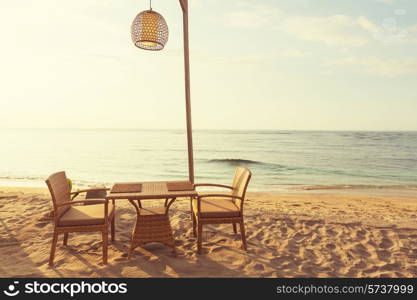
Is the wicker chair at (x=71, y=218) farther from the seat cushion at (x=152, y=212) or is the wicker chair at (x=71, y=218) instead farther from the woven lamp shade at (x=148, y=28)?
the woven lamp shade at (x=148, y=28)

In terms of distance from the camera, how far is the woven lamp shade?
3410mm

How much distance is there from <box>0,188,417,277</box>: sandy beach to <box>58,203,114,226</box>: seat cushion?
43cm

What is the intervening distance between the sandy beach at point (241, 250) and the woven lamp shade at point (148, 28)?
8.07 ft

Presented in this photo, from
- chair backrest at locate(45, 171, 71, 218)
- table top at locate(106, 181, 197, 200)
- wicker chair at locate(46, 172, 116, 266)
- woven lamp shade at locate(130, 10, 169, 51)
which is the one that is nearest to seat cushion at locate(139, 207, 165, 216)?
table top at locate(106, 181, 197, 200)

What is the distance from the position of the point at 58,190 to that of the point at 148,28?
2068 mm

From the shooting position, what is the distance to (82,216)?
3146 millimetres

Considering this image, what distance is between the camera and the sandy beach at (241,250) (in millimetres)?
2912

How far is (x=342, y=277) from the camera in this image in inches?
110

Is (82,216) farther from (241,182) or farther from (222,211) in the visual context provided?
(241,182)

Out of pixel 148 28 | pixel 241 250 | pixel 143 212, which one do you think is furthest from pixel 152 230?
pixel 148 28

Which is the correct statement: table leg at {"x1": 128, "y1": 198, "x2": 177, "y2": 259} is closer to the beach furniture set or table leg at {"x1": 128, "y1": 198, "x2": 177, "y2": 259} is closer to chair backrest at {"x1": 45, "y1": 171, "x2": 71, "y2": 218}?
the beach furniture set

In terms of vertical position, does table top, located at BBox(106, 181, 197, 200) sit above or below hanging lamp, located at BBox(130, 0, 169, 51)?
below

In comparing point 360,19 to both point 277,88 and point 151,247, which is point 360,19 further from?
point 277,88

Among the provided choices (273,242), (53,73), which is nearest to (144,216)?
(273,242)
